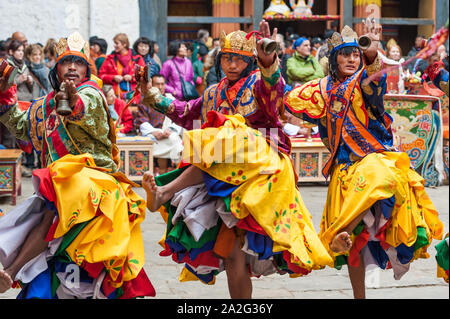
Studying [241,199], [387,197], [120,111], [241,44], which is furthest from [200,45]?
[241,199]

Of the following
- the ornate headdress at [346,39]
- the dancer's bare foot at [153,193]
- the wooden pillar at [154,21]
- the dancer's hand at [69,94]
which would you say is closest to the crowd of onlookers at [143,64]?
the wooden pillar at [154,21]

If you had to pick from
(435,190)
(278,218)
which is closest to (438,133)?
(435,190)

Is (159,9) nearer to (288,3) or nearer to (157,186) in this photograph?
(288,3)

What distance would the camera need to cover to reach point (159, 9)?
42.5ft

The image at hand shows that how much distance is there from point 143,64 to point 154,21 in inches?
123

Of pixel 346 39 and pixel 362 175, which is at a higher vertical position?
pixel 346 39

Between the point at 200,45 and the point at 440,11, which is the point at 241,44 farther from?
the point at 440,11

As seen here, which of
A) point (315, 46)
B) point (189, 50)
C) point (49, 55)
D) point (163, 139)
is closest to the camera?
point (163, 139)

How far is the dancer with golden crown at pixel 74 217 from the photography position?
11.7ft

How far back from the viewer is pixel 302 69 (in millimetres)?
9883

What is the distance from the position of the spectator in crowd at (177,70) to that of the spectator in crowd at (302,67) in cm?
143

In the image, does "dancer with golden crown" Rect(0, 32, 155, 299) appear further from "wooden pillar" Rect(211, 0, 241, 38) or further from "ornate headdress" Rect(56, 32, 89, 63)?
"wooden pillar" Rect(211, 0, 241, 38)

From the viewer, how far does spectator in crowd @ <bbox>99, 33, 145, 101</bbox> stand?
32.0ft

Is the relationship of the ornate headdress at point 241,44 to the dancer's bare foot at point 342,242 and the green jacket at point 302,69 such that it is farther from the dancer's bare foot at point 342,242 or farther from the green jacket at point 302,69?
the green jacket at point 302,69
